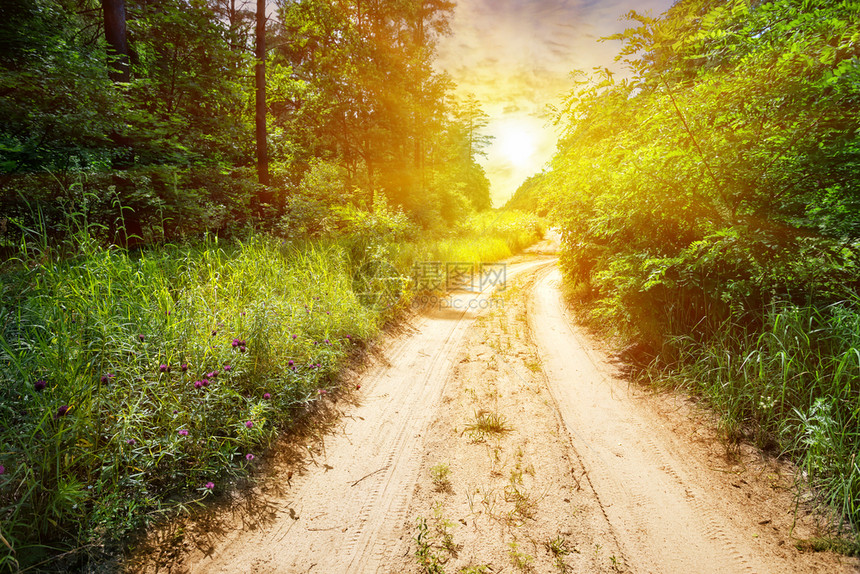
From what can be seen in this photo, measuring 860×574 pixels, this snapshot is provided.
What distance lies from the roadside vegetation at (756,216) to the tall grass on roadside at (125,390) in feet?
13.7

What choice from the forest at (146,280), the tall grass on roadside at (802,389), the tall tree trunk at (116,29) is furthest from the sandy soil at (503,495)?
the tall tree trunk at (116,29)

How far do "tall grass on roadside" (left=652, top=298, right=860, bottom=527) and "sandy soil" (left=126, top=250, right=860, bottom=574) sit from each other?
0.22m

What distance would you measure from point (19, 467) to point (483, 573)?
257cm

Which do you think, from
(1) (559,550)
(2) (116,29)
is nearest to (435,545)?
(1) (559,550)

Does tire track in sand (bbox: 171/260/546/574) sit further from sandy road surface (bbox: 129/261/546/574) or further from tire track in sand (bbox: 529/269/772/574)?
tire track in sand (bbox: 529/269/772/574)

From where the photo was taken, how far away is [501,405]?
3480 mm

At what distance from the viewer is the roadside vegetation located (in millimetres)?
2455

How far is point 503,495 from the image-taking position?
90.8 inches

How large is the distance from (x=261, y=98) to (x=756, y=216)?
13.4 metres

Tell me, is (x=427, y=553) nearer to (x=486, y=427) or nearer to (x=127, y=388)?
(x=486, y=427)

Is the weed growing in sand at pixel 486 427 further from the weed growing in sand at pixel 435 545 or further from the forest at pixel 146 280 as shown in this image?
the forest at pixel 146 280

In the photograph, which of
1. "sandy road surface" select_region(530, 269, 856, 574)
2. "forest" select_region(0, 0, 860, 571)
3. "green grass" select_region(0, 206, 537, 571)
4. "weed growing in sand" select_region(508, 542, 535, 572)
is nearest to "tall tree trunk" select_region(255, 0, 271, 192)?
"forest" select_region(0, 0, 860, 571)

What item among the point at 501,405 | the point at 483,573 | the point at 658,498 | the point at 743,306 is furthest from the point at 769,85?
the point at 483,573

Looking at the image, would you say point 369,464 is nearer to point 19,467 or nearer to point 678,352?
point 19,467
